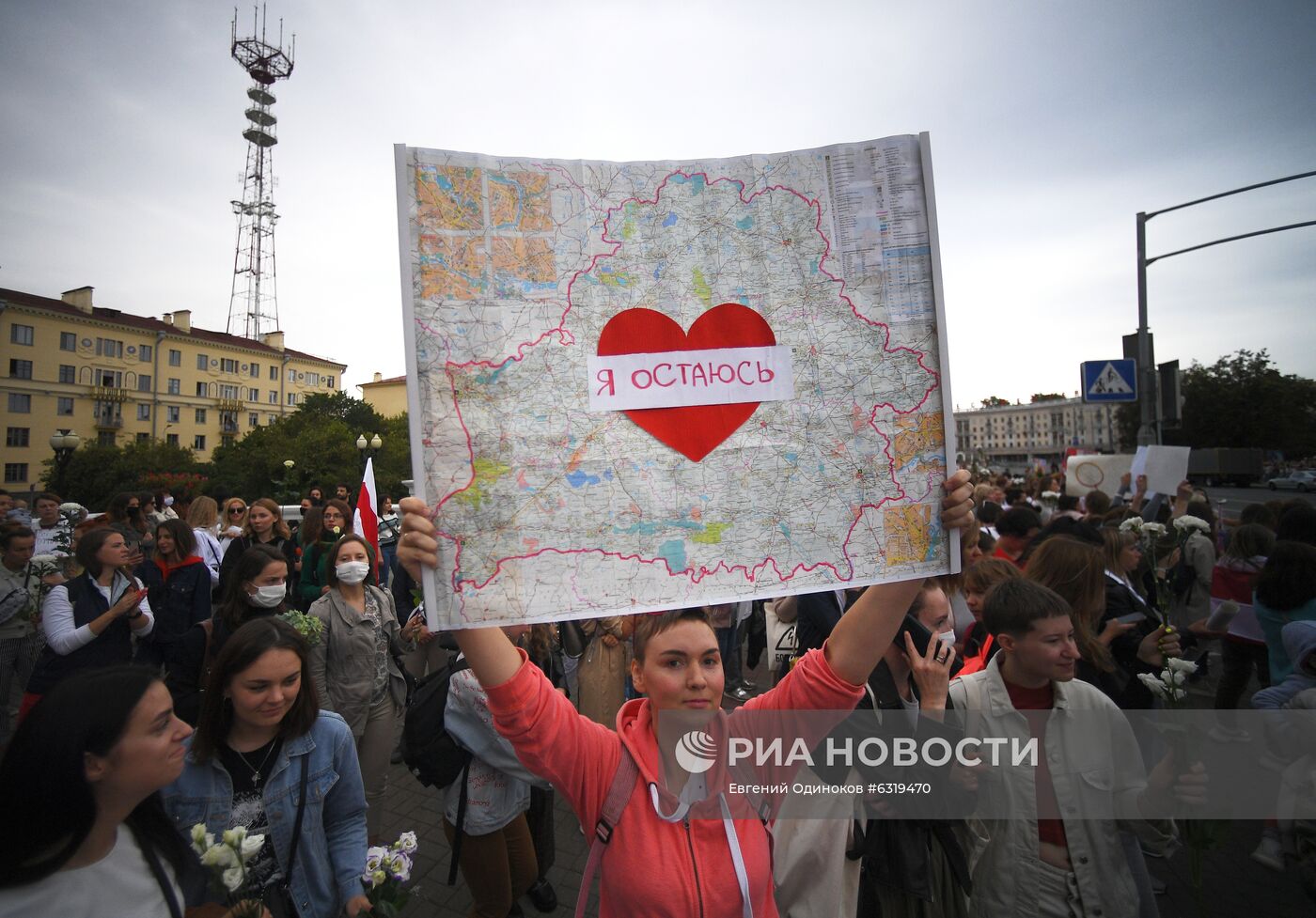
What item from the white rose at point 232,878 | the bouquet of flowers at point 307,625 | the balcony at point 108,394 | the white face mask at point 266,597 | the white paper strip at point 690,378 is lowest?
the white rose at point 232,878

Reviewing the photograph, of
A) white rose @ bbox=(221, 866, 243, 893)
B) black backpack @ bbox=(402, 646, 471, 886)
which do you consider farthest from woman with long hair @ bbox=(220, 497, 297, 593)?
white rose @ bbox=(221, 866, 243, 893)

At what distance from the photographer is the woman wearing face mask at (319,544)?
240 inches

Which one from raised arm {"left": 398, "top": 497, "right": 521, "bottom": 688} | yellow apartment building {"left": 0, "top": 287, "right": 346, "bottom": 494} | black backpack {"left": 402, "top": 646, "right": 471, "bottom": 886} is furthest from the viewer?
yellow apartment building {"left": 0, "top": 287, "right": 346, "bottom": 494}

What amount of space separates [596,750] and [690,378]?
1146mm

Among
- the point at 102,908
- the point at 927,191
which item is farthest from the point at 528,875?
the point at 927,191

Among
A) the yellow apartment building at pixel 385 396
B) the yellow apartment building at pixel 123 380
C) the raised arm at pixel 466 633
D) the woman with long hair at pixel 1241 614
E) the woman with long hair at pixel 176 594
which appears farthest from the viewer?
the yellow apartment building at pixel 385 396

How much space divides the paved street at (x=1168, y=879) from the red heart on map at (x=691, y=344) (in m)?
3.35

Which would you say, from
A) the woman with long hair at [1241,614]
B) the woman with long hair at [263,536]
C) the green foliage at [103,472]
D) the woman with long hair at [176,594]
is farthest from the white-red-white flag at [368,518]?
the green foliage at [103,472]

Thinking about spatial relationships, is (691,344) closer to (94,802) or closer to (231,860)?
(231,860)

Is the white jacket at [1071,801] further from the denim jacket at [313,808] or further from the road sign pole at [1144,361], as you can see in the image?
the road sign pole at [1144,361]

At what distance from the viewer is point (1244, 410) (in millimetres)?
37062

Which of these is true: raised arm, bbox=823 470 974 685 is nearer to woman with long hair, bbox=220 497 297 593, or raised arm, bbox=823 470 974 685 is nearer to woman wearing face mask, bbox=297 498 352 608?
woman wearing face mask, bbox=297 498 352 608

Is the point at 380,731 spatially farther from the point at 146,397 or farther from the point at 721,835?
the point at 146,397

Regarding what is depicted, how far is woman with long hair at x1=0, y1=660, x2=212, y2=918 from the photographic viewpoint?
1590 mm
